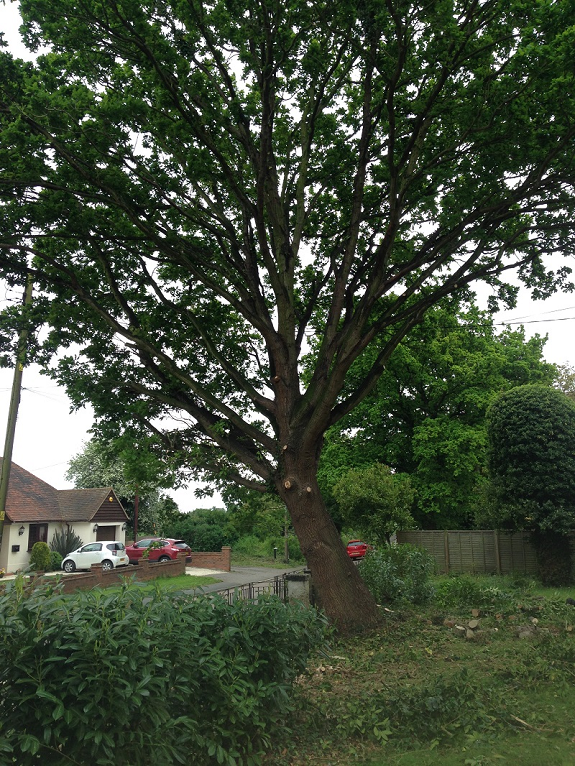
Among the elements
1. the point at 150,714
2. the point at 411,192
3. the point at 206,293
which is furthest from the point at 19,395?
the point at 150,714

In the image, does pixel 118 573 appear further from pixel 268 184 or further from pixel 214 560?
pixel 268 184

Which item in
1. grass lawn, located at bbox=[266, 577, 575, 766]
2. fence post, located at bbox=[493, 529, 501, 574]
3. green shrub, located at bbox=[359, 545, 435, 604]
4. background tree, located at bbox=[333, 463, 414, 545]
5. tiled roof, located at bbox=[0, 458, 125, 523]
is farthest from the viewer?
tiled roof, located at bbox=[0, 458, 125, 523]

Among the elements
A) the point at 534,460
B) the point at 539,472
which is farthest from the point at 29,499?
the point at 539,472

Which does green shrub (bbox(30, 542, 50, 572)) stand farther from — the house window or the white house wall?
the house window

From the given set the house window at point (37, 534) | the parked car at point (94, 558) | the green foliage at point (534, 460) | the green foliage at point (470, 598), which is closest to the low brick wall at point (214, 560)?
the parked car at point (94, 558)

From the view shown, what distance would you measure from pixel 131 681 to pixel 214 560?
32.0 meters

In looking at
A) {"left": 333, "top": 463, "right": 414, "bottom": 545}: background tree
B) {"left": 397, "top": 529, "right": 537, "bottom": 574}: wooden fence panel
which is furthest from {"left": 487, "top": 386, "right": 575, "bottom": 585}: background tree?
{"left": 333, "top": 463, "right": 414, "bottom": 545}: background tree

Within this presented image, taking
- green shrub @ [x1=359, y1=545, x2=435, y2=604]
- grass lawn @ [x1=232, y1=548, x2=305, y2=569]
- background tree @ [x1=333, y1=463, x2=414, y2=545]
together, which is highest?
background tree @ [x1=333, y1=463, x2=414, y2=545]

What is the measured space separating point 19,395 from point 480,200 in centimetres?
1130

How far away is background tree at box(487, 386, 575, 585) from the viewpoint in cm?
1814

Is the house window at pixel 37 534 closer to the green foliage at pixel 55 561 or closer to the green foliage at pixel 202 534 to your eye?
the green foliage at pixel 55 561

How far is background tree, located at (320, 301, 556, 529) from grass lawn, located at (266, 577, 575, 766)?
17.1m

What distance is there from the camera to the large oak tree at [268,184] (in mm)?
7910

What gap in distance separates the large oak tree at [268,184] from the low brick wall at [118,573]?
8948 mm
